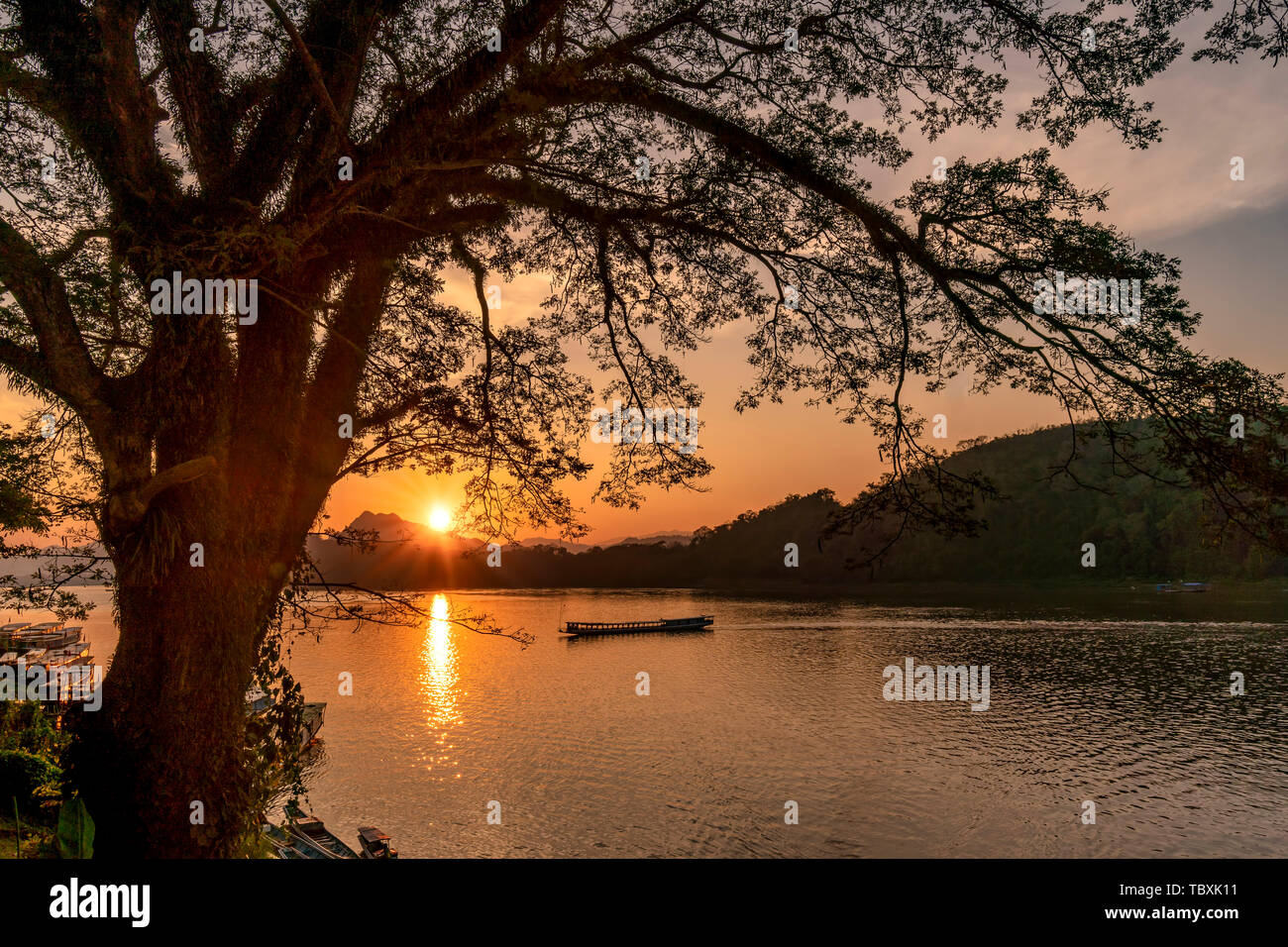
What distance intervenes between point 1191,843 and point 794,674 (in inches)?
1200

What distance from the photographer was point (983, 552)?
476ft

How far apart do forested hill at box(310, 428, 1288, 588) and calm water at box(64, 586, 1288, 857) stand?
1271 inches

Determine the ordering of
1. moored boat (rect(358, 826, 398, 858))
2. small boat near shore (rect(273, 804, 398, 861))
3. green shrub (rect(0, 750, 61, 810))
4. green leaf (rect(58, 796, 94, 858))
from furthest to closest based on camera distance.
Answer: moored boat (rect(358, 826, 398, 858)), small boat near shore (rect(273, 804, 398, 861)), green shrub (rect(0, 750, 61, 810)), green leaf (rect(58, 796, 94, 858))

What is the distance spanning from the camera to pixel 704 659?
6188 cm

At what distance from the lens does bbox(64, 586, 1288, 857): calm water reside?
25250 millimetres

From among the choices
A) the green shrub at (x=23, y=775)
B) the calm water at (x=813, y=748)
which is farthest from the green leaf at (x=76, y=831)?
the green shrub at (x=23, y=775)

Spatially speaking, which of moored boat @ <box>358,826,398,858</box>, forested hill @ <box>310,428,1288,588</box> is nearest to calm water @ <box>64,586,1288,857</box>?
moored boat @ <box>358,826,398,858</box>

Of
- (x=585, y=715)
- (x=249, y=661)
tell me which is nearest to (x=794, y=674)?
(x=585, y=715)

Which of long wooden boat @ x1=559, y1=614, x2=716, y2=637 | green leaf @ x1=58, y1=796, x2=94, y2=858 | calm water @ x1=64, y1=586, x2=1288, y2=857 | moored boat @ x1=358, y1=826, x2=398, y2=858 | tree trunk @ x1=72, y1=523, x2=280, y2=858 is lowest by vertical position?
long wooden boat @ x1=559, y1=614, x2=716, y2=637

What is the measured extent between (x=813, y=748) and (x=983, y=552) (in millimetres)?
126176

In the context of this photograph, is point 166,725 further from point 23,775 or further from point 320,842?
point 320,842

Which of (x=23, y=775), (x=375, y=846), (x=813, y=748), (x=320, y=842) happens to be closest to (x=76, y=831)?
(x=23, y=775)

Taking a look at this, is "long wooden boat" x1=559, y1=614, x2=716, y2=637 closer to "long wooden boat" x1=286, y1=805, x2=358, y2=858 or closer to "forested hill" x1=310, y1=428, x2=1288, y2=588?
"forested hill" x1=310, y1=428, x2=1288, y2=588
